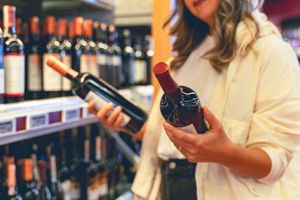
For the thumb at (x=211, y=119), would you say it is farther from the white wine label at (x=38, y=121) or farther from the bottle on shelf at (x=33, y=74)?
the bottle on shelf at (x=33, y=74)

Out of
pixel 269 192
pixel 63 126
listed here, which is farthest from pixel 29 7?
pixel 269 192

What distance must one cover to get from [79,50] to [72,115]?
42 cm

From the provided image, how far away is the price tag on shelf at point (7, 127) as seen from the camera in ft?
3.56

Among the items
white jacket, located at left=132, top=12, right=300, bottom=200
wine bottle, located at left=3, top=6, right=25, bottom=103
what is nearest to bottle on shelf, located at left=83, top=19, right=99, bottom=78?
wine bottle, located at left=3, top=6, right=25, bottom=103

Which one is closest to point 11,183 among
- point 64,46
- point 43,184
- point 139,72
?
point 43,184

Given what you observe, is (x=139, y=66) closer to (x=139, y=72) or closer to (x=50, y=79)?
(x=139, y=72)

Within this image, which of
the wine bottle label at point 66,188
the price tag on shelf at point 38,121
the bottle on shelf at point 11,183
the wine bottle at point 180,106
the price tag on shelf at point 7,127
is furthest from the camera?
the wine bottle label at point 66,188

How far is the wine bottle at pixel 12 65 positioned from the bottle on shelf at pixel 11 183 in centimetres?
19

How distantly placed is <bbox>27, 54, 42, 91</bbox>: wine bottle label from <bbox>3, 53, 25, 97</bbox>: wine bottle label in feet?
0.76

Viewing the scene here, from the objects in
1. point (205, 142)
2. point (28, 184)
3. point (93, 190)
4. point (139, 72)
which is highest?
point (139, 72)

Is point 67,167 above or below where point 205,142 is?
below

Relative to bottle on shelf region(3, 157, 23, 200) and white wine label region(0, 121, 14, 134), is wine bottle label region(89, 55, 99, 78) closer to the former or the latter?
bottle on shelf region(3, 157, 23, 200)

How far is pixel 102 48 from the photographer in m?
1.95

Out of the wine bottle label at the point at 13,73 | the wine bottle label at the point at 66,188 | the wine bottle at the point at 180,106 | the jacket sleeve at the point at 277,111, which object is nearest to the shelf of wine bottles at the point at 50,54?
the wine bottle label at the point at 13,73
